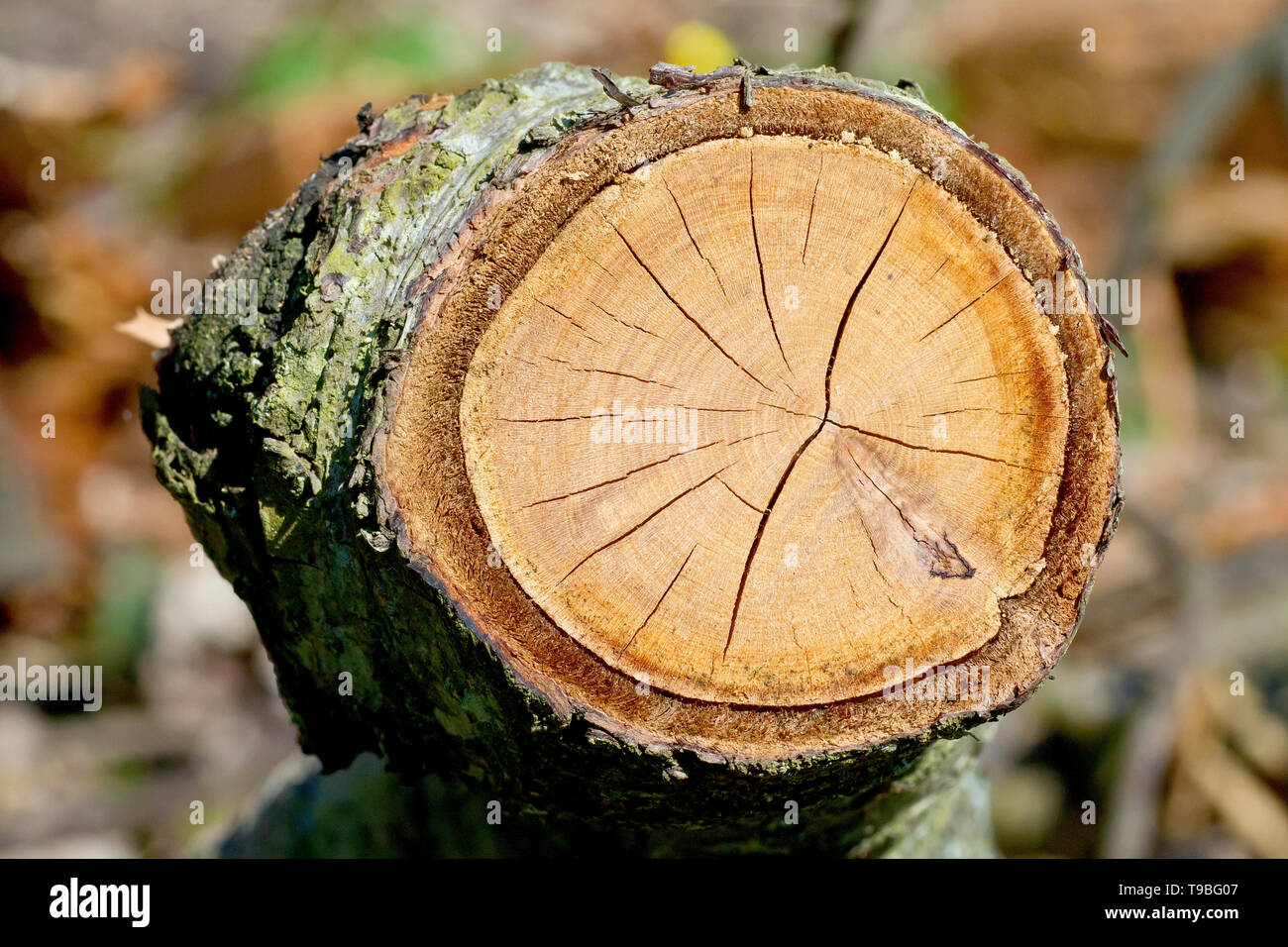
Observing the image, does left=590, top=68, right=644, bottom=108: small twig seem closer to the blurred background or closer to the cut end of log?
the cut end of log

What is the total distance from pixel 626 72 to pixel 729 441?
18.0 ft

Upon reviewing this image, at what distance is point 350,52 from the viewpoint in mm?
7230

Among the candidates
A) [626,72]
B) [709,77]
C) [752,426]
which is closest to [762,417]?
[752,426]

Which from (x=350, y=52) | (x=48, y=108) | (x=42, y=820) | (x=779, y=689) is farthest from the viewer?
(x=350, y=52)

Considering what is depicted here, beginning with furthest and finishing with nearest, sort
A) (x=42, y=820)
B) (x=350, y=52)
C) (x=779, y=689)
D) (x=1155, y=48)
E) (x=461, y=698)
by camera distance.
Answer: (x=350, y=52) → (x=1155, y=48) → (x=42, y=820) → (x=461, y=698) → (x=779, y=689)

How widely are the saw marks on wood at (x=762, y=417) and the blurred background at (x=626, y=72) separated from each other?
1.53 metres

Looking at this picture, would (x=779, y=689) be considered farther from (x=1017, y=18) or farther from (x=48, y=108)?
(x=1017, y=18)

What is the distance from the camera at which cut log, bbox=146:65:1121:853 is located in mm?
1409

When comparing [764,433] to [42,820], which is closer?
[764,433]

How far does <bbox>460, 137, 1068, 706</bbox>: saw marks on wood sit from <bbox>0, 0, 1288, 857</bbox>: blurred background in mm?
1525

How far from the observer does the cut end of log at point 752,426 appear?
1.41 m

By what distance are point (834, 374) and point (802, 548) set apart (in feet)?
0.81

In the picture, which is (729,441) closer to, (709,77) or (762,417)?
(762,417)

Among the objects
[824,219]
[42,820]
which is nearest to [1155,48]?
[824,219]
